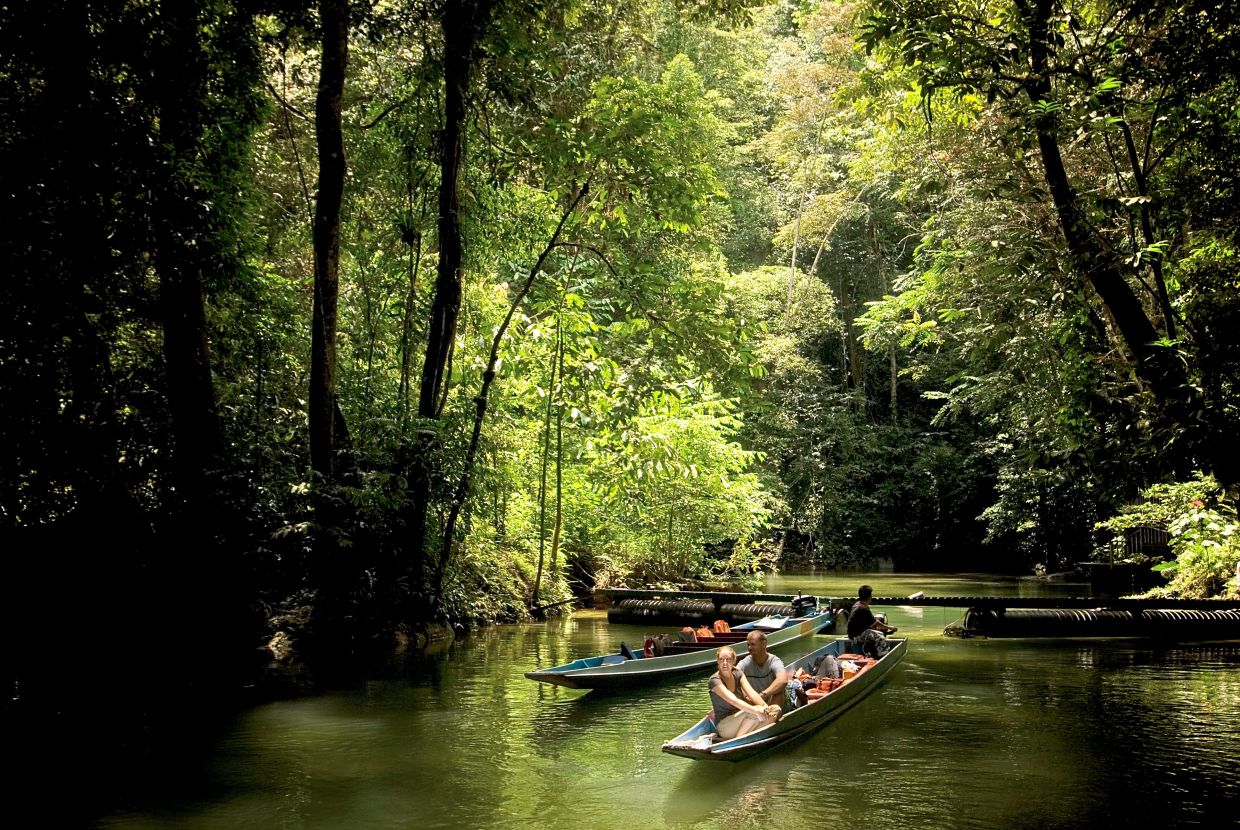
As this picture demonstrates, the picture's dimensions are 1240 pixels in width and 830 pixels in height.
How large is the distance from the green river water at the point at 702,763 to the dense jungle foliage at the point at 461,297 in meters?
2.49

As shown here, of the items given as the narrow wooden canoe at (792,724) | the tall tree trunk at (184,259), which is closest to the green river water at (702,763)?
the narrow wooden canoe at (792,724)

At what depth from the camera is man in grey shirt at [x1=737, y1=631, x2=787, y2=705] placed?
8.20 m

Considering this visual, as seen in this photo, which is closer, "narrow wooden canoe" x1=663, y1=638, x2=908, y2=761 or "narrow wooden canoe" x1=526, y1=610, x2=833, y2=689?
"narrow wooden canoe" x1=663, y1=638, x2=908, y2=761

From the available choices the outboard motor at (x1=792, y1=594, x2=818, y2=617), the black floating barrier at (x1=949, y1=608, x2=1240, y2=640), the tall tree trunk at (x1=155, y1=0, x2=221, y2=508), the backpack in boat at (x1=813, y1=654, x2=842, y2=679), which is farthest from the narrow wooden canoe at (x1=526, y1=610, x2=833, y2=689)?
the tall tree trunk at (x1=155, y1=0, x2=221, y2=508)

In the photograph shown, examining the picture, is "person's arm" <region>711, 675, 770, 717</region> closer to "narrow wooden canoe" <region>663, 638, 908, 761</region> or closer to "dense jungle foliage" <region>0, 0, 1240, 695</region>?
"narrow wooden canoe" <region>663, 638, 908, 761</region>

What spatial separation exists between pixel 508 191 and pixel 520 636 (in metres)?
8.21

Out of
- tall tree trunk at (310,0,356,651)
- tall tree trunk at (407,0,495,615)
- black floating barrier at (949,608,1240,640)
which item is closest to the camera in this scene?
tall tree trunk at (310,0,356,651)

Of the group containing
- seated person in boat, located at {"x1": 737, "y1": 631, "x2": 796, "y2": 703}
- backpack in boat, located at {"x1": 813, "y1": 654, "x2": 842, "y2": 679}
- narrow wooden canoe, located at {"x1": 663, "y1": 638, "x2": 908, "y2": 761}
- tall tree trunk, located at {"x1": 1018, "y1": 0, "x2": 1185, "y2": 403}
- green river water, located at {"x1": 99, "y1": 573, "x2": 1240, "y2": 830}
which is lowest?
green river water, located at {"x1": 99, "y1": 573, "x2": 1240, "y2": 830}

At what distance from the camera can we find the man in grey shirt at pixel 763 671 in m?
8.20

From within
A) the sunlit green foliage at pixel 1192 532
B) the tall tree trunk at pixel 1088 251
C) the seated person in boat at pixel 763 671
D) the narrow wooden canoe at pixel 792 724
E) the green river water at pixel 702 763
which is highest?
the tall tree trunk at pixel 1088 251

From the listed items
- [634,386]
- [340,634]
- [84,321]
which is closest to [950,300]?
[634,386]

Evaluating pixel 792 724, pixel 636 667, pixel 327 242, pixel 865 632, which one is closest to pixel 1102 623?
pixel 865 632

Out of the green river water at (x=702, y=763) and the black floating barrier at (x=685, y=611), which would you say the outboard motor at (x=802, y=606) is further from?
the green river water at (x=702, y=763)

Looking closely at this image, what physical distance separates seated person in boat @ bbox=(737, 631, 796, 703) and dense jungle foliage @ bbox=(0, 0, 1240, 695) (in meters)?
4.02
